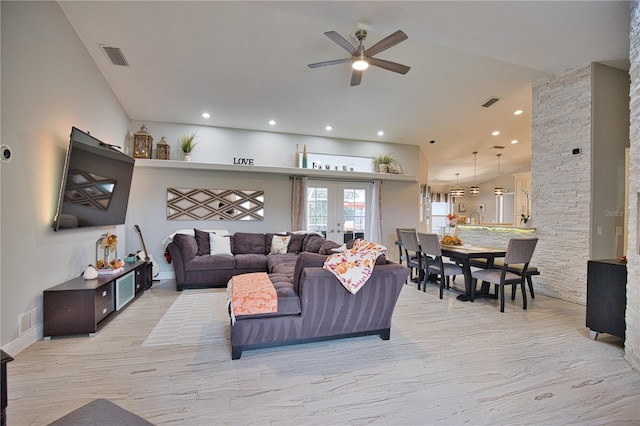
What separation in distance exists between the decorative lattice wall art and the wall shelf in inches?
18.8

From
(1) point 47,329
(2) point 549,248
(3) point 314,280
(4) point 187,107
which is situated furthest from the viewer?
(4) point 187,107

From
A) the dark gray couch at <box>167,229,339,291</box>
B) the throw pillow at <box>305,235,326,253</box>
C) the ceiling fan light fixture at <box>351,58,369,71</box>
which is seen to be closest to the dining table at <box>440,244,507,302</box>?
the dark gray couch at <box>167,229,339,291</box>

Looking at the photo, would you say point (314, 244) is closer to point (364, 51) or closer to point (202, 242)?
point (202, 242)

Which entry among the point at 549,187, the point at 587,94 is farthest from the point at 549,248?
the point at 587,94

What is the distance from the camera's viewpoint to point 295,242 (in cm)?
593

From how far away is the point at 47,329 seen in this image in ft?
9.50

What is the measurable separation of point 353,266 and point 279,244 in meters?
3.19

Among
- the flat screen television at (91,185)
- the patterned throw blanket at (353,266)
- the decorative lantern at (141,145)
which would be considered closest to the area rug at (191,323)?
the patterned throw blanket at (353,266)

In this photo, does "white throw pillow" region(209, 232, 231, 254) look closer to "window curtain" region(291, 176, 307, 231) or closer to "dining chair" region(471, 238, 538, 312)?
"window curtain" region(291, 176, 307, 231)

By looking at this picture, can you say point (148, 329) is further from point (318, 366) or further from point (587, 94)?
point (587, 94)

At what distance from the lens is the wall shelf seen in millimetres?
5434

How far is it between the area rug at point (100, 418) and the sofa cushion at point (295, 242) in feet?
15.0

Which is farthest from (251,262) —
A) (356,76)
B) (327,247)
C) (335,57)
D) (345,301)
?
(335,57)

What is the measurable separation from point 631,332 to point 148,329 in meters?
4.57
